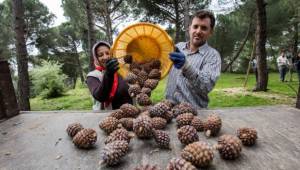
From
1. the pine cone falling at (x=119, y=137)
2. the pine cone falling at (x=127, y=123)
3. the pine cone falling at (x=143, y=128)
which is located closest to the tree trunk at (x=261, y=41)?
the pine cone falling at (x=127, y=123)

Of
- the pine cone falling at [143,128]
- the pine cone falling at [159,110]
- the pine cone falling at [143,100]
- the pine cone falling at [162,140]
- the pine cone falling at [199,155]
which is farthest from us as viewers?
the pine cone falling at [143,100]

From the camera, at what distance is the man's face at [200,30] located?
2.68 metres

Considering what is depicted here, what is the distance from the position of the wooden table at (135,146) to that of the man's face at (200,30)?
90 cm

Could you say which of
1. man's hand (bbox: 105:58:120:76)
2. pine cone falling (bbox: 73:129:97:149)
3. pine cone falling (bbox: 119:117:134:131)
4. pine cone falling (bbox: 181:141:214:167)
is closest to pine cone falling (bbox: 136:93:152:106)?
man's hand (bbox: 105:58:120:76)

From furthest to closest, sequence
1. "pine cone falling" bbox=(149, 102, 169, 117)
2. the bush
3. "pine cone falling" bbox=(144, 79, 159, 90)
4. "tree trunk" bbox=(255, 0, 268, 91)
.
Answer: the bush → "tree trunk" bbox=(255, 0, 268, 91) → "pine cone falling" bbox=(144, 79, 159, 90) → "pine cone falling" bbox=(149, 102, 169, 117)

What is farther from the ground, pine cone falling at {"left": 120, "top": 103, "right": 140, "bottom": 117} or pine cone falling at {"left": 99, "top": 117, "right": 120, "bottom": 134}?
pine cone falling at {"left": 120, "top": 103, "right": 140, "bottom": 117}

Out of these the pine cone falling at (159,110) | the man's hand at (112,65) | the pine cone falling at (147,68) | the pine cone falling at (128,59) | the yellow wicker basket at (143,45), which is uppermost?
the yellow wicker basket at (143,45)

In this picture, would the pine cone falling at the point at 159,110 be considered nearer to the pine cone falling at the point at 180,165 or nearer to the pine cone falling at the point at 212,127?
the pine cone falling at the point at 212,127

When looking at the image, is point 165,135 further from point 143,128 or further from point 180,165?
point 180,165

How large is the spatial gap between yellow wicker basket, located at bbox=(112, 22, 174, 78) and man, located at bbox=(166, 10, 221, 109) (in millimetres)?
207

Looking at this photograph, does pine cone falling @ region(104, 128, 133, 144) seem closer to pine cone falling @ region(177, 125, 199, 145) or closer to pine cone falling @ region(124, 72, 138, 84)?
pine cone falling @ region(177, 125, 199, 145)

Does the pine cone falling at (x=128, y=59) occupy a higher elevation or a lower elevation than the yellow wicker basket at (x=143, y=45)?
lower

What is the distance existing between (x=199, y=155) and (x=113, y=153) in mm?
410

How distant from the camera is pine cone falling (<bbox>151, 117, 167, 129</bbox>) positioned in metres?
1.70
